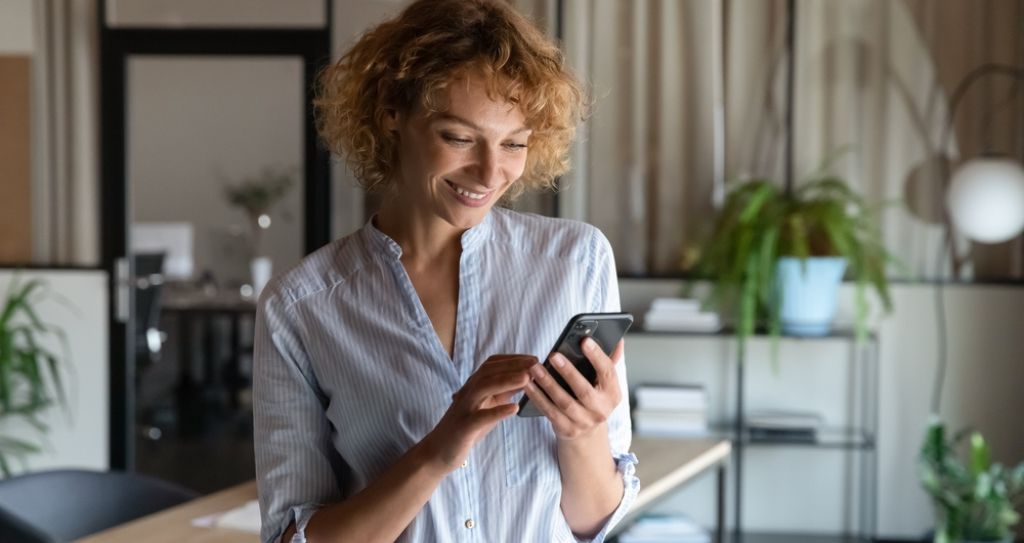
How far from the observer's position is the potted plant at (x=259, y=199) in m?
5.64

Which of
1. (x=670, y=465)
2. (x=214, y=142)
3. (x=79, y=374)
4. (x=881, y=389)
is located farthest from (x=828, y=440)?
(x=79, y=374)

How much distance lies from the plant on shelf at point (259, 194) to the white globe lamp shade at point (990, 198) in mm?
2743

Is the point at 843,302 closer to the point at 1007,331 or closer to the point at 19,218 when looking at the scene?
the point at 1007,331

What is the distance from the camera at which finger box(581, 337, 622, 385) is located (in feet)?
4.60

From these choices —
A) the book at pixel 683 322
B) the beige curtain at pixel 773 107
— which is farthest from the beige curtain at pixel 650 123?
the book at pixel 683 322

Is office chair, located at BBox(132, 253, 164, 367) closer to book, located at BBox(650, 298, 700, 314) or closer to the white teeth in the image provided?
book, located at BBox(650, 298, 700, 314)

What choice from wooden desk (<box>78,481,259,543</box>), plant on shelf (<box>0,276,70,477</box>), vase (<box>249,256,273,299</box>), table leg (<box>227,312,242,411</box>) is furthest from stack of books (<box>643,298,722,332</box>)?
plant on shelf (<box>0,276,70,477</box>)

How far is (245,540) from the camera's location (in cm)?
260

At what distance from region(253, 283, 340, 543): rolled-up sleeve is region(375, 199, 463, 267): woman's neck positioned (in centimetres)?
16

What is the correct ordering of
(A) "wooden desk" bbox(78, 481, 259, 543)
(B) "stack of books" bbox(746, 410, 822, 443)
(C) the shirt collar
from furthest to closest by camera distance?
(B) "stack of books" bbox(746, 410, 822, 443) < (A) "wooden desk" bbox(78, 481, 259, 543) < (C) the shirt collar

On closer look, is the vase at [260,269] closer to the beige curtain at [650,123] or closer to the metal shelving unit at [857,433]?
the beige curtain at [650,123]

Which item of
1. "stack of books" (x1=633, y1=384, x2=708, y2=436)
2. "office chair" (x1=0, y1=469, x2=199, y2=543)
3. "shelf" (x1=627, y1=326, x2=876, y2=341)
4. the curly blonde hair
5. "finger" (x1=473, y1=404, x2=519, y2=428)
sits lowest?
"stack of books" (x1=633, y1=384, x2=708, y2=436)

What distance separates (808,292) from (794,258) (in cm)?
14

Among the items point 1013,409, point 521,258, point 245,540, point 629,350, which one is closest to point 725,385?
point 629,350
